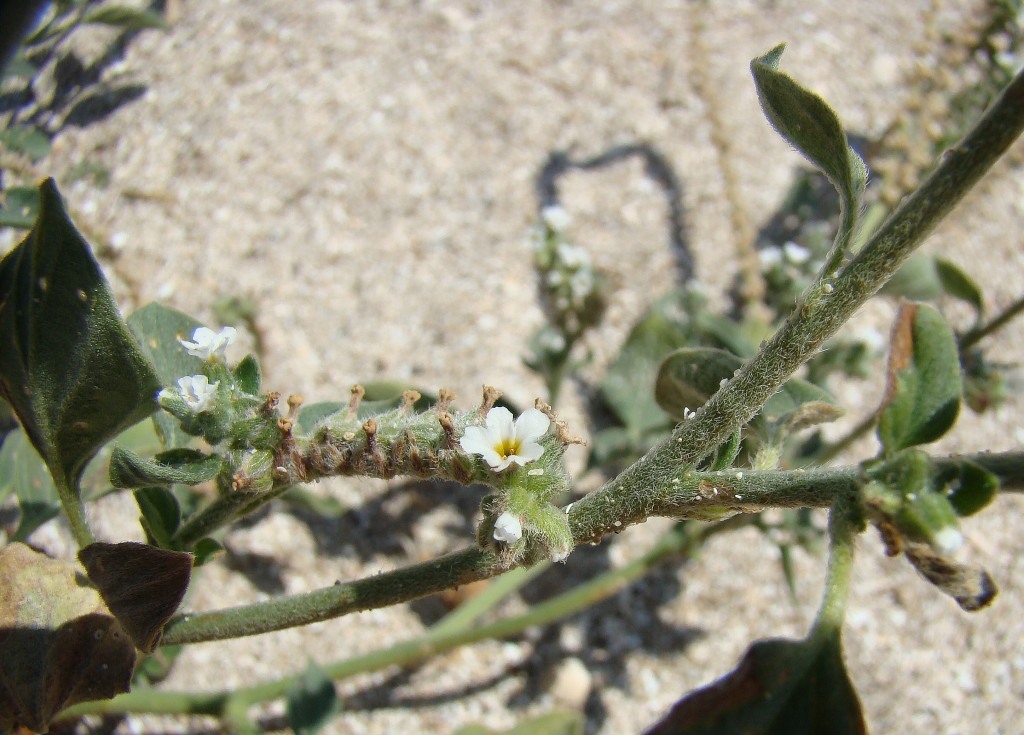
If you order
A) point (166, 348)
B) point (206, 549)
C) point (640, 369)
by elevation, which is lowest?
point (640, 369)

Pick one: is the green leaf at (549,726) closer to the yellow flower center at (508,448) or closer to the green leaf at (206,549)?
the green leaf at (206,549)

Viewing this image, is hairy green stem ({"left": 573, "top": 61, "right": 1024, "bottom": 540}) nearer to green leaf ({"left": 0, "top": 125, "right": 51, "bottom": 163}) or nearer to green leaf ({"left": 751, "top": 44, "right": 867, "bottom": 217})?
green leaf ({"left": 751, "top": 44, "right": 867, "bottom": 217})

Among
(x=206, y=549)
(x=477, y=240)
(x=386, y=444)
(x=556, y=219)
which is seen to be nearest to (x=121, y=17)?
(x=477, y=240)

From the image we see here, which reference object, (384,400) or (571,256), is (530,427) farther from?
(571,256)

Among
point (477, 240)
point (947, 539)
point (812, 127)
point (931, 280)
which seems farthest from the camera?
point (477, 240)

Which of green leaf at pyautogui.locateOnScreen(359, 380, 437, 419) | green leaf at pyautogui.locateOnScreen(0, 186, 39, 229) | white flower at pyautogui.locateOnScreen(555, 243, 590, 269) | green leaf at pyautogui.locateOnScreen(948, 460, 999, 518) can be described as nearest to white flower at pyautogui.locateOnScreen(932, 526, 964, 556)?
green leaf at pyautogui.locateOnScreen(948, 460, 999, 518)

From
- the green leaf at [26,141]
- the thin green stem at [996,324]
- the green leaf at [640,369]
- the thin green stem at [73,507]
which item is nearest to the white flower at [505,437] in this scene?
the thin green stem at [73,507]
